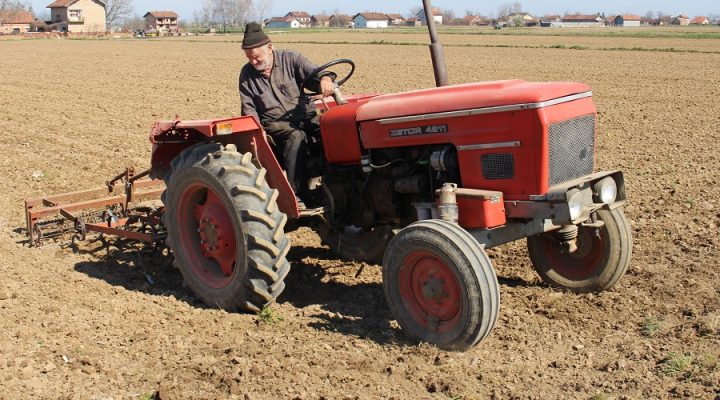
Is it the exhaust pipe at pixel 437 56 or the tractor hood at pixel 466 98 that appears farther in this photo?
the exhaust pipe at pixel 437 56

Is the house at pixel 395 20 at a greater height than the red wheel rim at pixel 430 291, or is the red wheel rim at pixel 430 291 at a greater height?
the house at pixel 395 20

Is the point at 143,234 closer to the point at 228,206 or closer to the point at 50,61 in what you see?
the point at 228,206

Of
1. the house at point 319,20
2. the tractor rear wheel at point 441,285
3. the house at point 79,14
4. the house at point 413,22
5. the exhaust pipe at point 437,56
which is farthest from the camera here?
the house at point 319,20

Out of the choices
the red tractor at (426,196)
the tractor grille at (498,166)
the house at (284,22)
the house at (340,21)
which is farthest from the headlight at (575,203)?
the house at (284,22)

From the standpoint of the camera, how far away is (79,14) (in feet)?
352

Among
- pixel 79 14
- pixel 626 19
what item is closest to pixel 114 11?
pixel 79 14

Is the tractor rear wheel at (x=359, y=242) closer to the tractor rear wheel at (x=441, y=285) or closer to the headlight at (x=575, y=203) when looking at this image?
the tractor rear wheel at (x=441, y=285)

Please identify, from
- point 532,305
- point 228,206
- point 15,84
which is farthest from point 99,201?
point 15,84

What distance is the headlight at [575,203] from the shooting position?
4.65 m

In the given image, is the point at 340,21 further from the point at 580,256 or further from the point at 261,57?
the point at 580,256

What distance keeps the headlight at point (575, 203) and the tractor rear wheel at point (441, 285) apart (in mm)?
550

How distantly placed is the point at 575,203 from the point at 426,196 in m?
0.97

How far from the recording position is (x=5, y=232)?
7438 millimetres

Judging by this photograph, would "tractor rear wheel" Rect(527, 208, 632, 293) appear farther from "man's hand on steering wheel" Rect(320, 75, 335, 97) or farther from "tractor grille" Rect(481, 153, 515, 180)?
"man's hand on steering wheel" Rect(320, 75, 335, 97)
